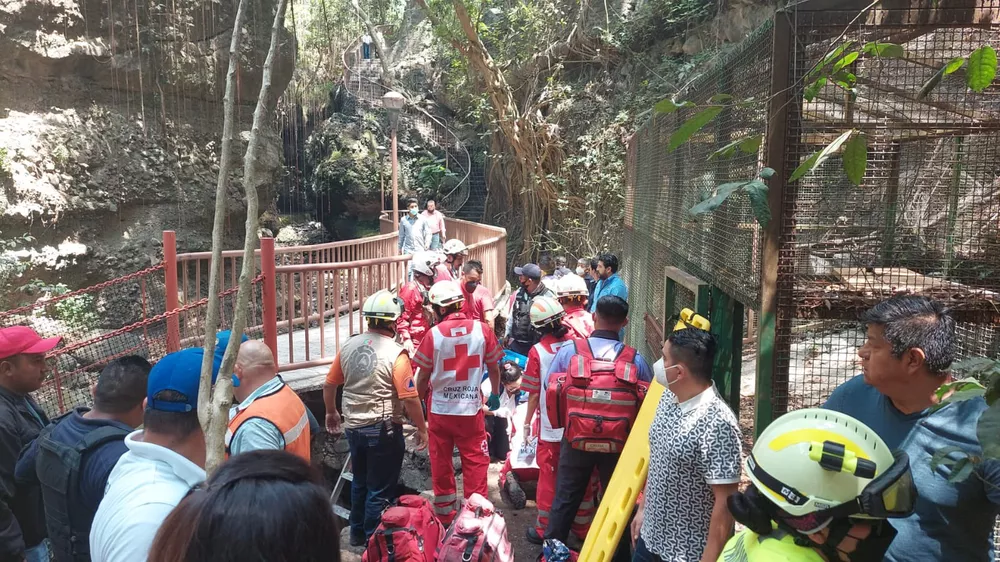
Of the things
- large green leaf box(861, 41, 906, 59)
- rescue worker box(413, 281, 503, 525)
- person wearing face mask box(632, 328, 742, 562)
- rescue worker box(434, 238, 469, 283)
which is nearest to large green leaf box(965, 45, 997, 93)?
large green leaf box(861, 41, 906, 59)

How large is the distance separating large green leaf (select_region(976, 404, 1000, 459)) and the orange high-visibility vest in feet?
7.35

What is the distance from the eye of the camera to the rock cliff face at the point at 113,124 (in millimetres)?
10359

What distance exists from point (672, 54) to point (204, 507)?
48.4ft

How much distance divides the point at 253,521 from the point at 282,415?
1701 mm

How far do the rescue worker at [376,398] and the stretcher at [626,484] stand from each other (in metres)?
1.53

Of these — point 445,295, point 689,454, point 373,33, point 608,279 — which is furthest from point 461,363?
point 373,33

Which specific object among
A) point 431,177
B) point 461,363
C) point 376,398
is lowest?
point 376,398

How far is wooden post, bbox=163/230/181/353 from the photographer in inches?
207

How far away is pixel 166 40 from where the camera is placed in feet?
39.7

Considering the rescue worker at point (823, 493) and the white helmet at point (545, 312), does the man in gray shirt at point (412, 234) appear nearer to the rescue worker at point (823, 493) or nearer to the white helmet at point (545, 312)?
the white helmet at point (545, 312)

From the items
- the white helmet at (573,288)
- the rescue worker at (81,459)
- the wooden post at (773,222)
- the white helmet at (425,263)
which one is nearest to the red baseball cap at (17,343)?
the rescue worker at (81,459)

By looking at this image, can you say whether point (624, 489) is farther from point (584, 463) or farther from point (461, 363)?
point (461, 363)

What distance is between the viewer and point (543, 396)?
412cm

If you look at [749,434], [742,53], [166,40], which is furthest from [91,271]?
[742,53]
